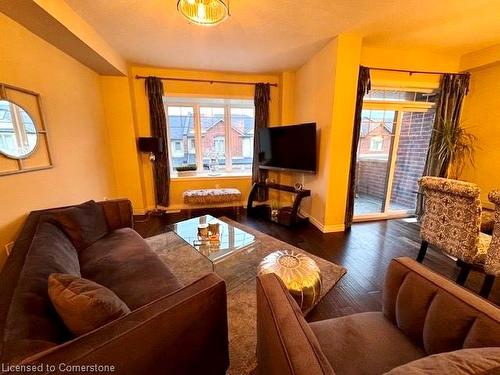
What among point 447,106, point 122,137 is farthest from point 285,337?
point 447,106

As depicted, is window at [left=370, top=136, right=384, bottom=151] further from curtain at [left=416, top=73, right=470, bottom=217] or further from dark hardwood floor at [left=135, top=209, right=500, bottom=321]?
dark hardwood floor at [left=135, top=209, right=500, bottom=321]

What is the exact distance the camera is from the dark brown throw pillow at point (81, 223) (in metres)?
1.83

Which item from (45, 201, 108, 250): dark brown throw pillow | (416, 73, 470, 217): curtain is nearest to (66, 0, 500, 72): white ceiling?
(416, 73, 470, 217): curtain

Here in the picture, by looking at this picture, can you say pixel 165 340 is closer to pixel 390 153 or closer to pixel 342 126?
pixel 342 126

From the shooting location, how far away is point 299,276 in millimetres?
1592

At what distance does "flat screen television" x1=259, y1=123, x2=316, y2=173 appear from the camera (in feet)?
10.8

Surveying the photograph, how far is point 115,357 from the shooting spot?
67cm

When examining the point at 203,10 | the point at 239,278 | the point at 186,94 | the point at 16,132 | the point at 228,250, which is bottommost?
the point at 239,278

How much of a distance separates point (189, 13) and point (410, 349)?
2596 millimetres

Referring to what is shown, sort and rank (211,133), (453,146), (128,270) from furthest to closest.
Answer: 1. (211,133)
2. (453,146)
3. (128,270)

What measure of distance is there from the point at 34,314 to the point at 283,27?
3084 millimetres

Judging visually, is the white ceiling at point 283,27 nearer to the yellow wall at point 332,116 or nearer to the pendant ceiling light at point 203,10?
the yellow wall at point 332,116

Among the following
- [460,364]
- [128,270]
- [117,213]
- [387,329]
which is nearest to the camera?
[460,364]

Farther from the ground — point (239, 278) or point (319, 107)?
point (319, 107)
